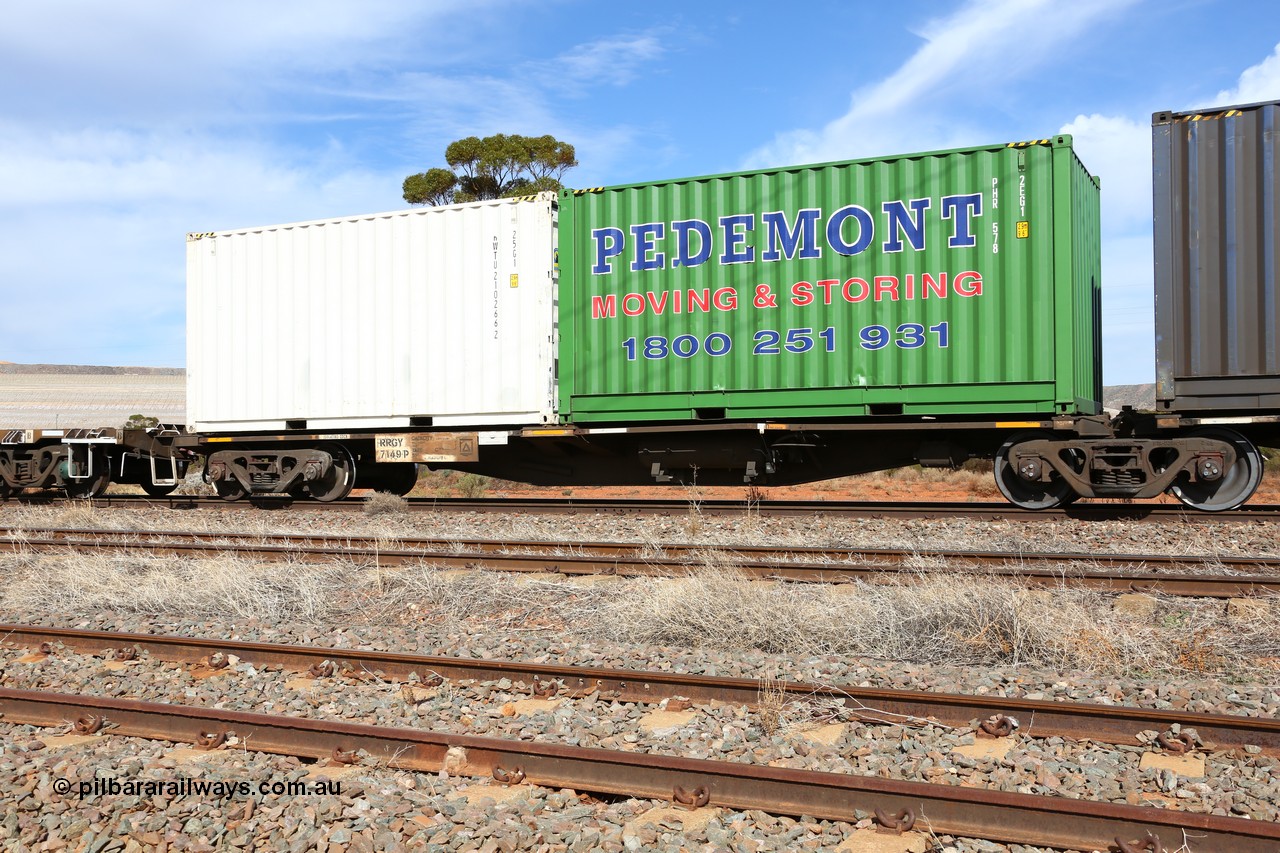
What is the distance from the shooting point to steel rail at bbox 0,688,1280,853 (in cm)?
310

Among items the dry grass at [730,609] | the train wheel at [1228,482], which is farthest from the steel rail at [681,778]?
the train wheel at [1228,482]

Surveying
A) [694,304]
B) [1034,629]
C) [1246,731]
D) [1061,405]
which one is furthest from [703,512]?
[1246,731]

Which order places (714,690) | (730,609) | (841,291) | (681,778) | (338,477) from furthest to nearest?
(338,477) < (841,291) < (730,609) < (714,690) < (681,778)

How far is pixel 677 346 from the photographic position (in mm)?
11344

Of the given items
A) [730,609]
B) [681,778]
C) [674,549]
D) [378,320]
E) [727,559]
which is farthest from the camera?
[378,320]

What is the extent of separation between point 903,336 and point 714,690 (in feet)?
22.2

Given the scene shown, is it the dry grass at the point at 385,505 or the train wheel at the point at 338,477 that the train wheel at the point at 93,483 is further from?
the dry grass at the point at 385,505

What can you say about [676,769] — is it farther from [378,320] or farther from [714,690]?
[378,320]

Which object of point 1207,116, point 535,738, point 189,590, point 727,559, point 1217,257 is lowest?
point 535,738

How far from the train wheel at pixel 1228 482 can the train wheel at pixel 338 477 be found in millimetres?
10126

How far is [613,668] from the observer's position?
5062 mm

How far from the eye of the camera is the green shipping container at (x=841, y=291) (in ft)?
33.3

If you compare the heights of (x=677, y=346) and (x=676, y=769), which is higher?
(x=677, y=346)

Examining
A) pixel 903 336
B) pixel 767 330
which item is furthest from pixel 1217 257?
pixel 767 330
